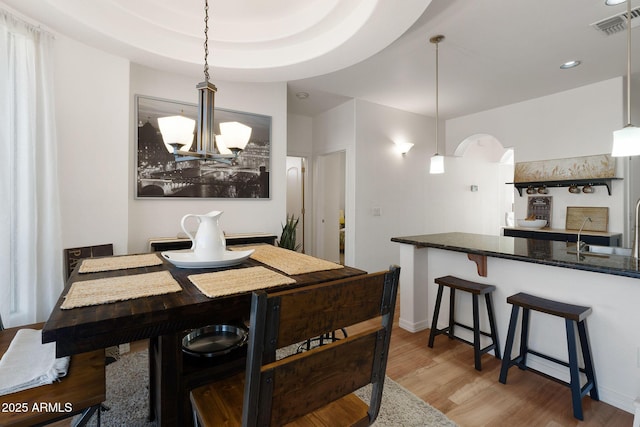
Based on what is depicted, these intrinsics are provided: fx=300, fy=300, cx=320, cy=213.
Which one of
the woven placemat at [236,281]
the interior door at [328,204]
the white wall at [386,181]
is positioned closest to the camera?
the woven placemat at [236,281]

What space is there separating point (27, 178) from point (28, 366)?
1584 millimetres

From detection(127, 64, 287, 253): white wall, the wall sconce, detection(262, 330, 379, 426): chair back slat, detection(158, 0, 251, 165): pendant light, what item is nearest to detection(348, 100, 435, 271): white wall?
the wall sconce

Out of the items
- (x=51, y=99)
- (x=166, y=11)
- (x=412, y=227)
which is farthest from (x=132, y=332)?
(x=412, y=227)

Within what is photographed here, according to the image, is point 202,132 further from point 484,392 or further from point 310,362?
point 484,392

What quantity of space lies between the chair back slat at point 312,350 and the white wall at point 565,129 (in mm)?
4160

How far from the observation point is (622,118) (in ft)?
11.4

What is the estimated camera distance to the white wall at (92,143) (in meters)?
2.47

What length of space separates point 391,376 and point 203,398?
142 centimetres

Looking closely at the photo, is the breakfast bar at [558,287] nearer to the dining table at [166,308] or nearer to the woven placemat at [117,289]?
the dining table at [166,308]

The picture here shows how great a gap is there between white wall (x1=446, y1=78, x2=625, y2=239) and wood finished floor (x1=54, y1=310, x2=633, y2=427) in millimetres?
2753

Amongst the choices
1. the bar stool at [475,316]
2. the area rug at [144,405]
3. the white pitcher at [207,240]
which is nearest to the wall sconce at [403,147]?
the bar stool at [475,316]

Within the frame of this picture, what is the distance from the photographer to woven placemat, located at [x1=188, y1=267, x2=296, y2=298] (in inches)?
45.1

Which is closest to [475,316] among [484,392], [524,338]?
[524,338]

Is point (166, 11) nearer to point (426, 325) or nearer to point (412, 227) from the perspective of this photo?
point (426, 325)
